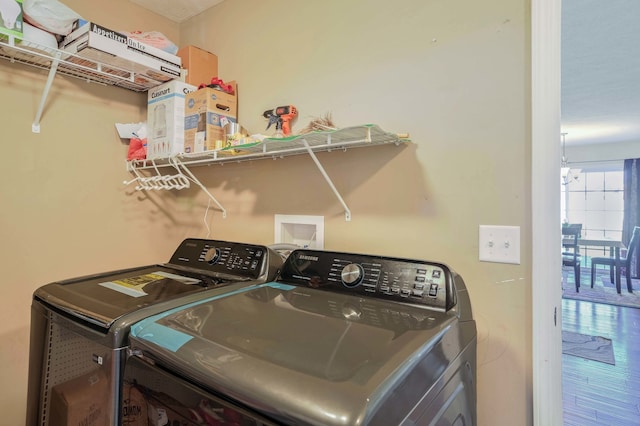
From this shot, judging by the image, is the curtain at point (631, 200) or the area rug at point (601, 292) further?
the curtain at point (631, 200)

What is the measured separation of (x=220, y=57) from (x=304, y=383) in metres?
1.98

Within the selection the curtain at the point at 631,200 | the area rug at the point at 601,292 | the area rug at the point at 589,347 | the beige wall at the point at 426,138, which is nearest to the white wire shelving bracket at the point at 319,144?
the beige wall at the point at 426,138

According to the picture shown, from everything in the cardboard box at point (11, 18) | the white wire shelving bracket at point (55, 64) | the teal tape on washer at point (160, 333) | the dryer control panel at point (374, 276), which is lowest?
the teal tape on washer at point (160, 333)

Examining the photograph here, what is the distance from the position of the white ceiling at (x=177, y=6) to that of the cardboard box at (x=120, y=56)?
0.44 metres

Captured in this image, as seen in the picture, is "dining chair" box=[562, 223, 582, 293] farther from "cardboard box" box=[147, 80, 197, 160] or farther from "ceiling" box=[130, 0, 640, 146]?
"cardboard box" box=[147, 80, 197, 160]

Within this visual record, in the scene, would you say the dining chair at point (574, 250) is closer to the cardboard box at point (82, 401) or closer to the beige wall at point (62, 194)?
the beige wall at point (62, 194)

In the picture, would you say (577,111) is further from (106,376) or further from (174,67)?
(106,376)

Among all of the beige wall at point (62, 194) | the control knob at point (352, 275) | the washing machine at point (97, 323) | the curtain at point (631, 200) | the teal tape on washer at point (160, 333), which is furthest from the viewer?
the curtain at point (631, 200)

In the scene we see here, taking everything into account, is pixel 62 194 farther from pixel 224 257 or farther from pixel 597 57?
pixel 597 57

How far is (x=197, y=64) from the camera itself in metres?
1.93

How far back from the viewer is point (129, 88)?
2.04 meters

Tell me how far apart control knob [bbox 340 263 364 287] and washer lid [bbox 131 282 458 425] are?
0.07 meters

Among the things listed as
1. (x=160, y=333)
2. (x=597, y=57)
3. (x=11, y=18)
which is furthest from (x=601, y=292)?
(x=11, y=18)

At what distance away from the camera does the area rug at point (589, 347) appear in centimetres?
308
